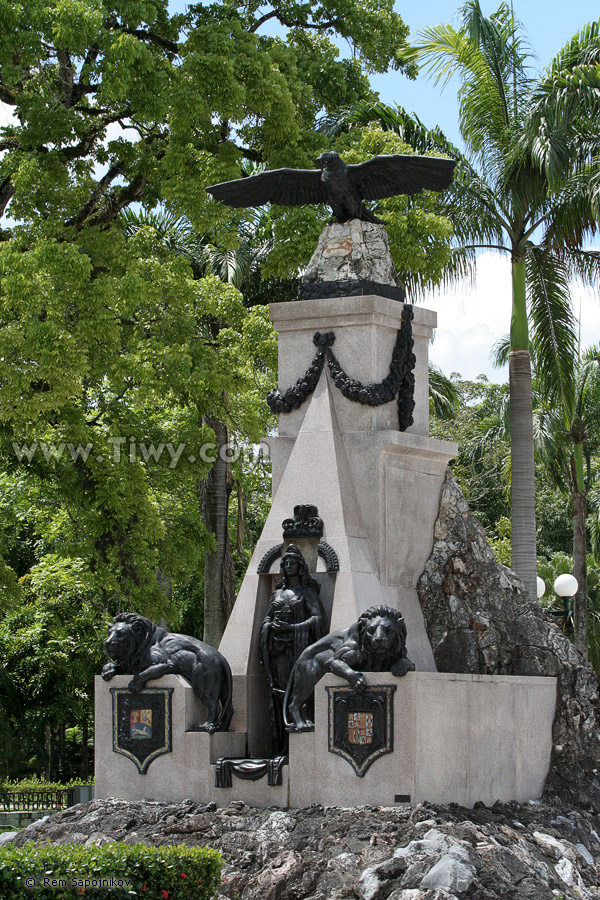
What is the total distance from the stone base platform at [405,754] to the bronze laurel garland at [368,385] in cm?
279

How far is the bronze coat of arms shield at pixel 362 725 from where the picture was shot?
38.1 ft

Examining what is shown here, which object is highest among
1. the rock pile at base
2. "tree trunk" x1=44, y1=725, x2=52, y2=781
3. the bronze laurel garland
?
the bronze laurel garland

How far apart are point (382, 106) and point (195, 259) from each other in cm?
670

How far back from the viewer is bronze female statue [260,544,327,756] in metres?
12.8

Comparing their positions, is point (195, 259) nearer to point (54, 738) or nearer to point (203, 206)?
point (203, 206)

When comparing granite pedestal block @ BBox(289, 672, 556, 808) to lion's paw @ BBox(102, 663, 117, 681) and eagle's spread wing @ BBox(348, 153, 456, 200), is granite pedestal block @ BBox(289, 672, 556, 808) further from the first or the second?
eagle's spread wing @ BBox(348, 153, 456, 200)

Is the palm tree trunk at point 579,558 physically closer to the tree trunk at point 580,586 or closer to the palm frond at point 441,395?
the tree trunk at point 580,586

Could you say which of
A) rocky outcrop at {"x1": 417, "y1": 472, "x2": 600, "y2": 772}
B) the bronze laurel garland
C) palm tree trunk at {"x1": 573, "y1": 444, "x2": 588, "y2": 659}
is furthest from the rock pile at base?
palm tree trunk at {"x1": 573, "y1": 444, "x2": 588, "y2": 659}

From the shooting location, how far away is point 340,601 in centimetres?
1280

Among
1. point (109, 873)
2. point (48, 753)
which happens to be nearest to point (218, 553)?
point (48, 753)

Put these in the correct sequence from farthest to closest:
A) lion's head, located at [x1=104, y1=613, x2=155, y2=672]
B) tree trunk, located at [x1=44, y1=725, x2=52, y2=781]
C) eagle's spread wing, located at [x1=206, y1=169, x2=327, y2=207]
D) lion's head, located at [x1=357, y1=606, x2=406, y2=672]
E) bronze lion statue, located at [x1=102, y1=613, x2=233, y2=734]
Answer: tree trunk, located at [x1=44, y1=725, x2=52, y2=781], eagle's spread wing, located at [x1=206, y1=169, x2=327, y2=207], lion's head, located at [x1=104, y1=613, x2=155, y2=672], bronze lion statue, located at [x1=102, y1=613, x2=233, y2=734], lion's head, located at [x1=357, y1=606, x2=406, y2=672]

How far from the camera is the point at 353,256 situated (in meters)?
14.2

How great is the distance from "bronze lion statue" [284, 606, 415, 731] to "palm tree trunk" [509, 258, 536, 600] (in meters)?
10.3

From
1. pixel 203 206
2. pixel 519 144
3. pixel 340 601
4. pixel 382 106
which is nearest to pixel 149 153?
pixel 203 206
